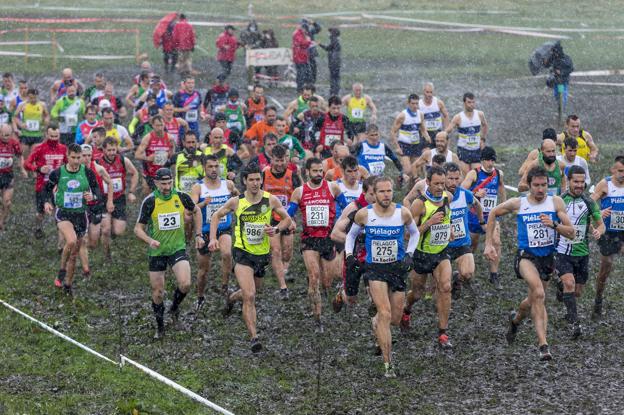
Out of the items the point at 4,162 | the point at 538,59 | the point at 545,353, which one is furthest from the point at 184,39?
the point at 545,353

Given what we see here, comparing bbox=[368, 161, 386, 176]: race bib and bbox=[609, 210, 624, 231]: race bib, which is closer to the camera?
bbox=[609, 210, 624, 231]: race bib

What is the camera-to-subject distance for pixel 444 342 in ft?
42.5

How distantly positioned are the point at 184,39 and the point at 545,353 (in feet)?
71.6

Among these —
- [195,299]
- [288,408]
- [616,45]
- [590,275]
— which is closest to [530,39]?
[616,45]

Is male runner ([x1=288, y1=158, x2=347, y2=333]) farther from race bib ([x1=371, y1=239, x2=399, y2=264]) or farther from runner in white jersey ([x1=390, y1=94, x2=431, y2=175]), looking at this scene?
runner in white jersey ([x1=390, y1=94, x2=431, y2=175])

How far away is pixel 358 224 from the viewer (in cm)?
1224

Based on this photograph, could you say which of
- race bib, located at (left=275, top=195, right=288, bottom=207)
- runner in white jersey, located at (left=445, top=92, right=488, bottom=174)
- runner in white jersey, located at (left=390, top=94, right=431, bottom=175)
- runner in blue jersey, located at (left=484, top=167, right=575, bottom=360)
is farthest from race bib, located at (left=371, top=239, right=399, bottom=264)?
runner in white jersey, located at (left=390, top=94, right=431, bottom=175)

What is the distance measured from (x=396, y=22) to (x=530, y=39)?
612cm

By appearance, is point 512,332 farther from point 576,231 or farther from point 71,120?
point 71,120

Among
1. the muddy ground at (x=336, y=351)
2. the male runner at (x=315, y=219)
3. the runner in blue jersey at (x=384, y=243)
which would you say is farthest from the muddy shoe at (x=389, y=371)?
the male runner at (x=315, y=219)

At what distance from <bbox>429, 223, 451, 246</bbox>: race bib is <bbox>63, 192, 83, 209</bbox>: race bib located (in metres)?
5.35

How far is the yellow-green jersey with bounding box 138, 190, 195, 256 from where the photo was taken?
1337 centimetres

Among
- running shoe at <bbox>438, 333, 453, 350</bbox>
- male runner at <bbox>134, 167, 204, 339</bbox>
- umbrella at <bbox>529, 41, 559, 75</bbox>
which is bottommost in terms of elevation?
running shoe at <bbox>438, 333, 453, 350</bbox>

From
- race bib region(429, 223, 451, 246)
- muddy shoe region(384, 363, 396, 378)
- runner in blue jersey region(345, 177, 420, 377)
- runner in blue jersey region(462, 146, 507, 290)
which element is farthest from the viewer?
runner in blue jersey region(462, 146, 507, 290)
